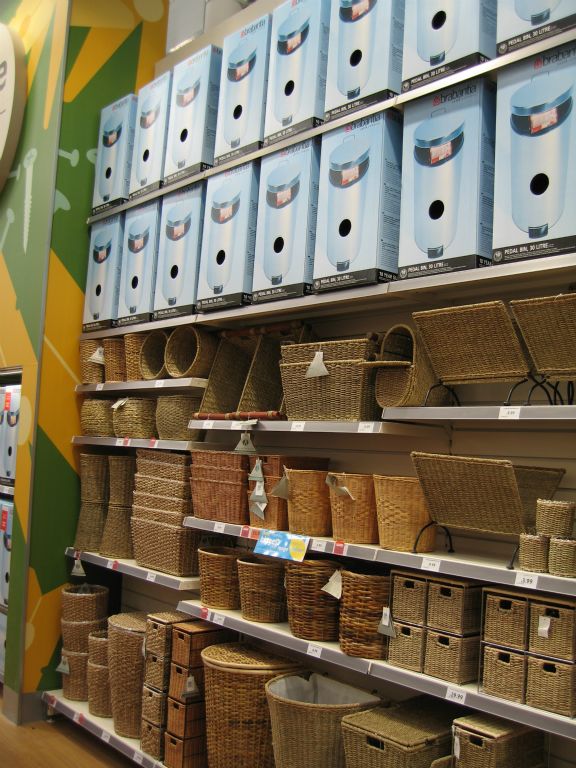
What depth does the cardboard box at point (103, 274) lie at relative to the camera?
4777mm

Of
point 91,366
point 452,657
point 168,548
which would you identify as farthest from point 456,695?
point 91,366

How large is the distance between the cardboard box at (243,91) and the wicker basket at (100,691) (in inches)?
107

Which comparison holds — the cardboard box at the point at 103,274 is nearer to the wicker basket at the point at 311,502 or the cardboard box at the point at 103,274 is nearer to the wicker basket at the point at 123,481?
the wicker basket at the point at 123,481

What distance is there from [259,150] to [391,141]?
806 millimetres

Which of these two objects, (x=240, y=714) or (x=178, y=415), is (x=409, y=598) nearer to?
(x=240, y=714)

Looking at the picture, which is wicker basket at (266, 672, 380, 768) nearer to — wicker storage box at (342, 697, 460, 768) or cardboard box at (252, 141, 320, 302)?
wicker storage box at (342, 697, 460, 768)

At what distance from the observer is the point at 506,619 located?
8.31 feet

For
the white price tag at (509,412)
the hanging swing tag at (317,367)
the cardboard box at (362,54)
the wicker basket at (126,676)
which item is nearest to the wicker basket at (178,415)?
the wicker basket at (126,676)

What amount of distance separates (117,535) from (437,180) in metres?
2.79

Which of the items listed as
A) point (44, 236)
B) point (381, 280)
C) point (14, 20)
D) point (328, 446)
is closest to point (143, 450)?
point (328, 446)

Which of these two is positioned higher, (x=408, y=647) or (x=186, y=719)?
(x=408, y=647)

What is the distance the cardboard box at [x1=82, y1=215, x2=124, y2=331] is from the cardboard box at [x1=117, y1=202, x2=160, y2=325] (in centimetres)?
8

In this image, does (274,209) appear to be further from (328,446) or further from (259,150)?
(328,446)

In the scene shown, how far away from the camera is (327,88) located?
3.38 m
